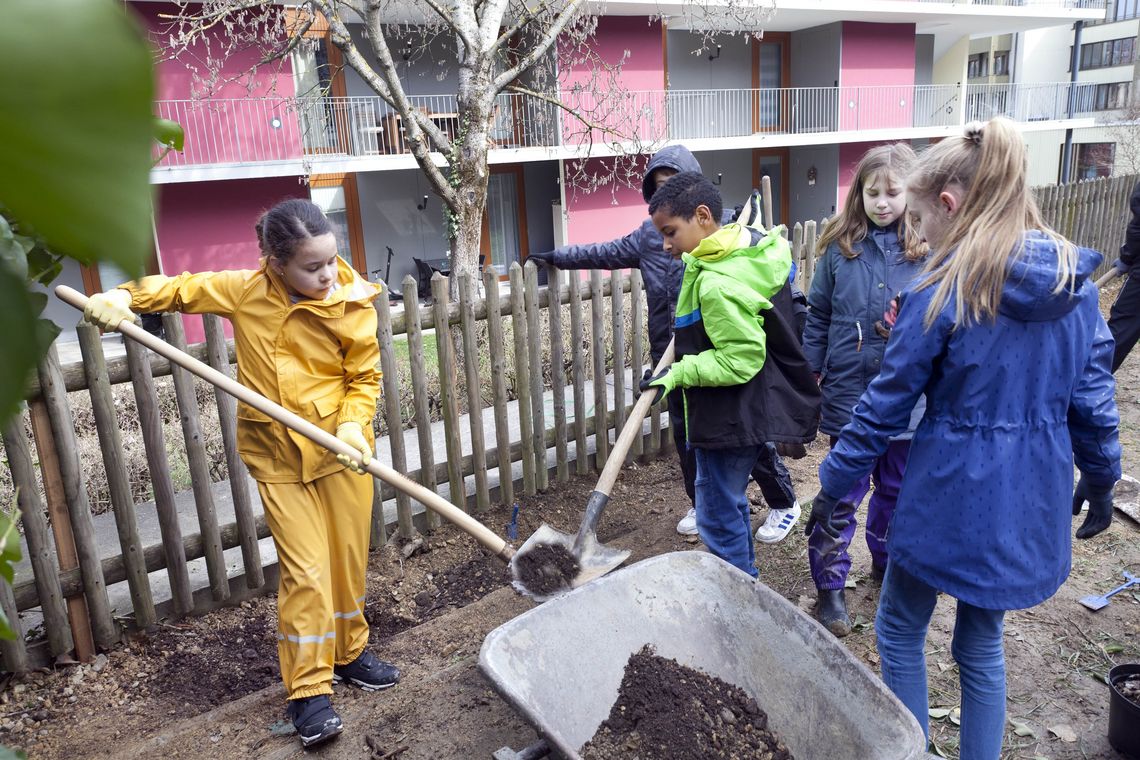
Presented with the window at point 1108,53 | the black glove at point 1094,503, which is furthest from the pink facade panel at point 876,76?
the black glove at point 1094,503

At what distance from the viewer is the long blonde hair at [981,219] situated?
2055 mm

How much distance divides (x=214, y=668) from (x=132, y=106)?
373 centimetres

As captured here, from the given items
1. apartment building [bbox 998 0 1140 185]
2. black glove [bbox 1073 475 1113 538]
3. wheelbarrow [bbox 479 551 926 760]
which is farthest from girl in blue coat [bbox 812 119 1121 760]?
apartment building [bbox 998 0 1140 185]

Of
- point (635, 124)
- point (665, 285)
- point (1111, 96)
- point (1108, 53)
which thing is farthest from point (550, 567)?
point (1108, 53)

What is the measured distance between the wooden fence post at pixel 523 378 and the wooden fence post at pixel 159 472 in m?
1.90

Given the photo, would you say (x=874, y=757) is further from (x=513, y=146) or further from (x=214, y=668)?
(x=513, y=146)

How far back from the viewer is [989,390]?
2.14m

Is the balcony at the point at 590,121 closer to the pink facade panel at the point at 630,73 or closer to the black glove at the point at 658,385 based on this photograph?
the pink facade panel at the point at 630,73

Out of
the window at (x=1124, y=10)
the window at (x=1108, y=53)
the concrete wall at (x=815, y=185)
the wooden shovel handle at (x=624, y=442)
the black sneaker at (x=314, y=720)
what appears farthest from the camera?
the window at (x=1108, y=53)

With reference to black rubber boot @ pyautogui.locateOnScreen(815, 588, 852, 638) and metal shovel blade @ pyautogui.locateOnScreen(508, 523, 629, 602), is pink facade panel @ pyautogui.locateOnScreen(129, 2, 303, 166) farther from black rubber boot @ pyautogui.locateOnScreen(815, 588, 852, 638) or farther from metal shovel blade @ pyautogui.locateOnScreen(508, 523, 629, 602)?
black rubber boot @ pyautogui.locateOnScreen(815, 588, 852, 638)

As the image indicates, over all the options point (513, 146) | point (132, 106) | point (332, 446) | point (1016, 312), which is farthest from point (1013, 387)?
point (513, 146)

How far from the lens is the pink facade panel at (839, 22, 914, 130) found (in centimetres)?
2044

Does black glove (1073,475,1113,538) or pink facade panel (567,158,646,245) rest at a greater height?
pink facade panel (567,158,646,245)

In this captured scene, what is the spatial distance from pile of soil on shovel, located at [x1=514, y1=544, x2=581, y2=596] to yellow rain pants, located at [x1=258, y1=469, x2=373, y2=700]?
0.70 meters
